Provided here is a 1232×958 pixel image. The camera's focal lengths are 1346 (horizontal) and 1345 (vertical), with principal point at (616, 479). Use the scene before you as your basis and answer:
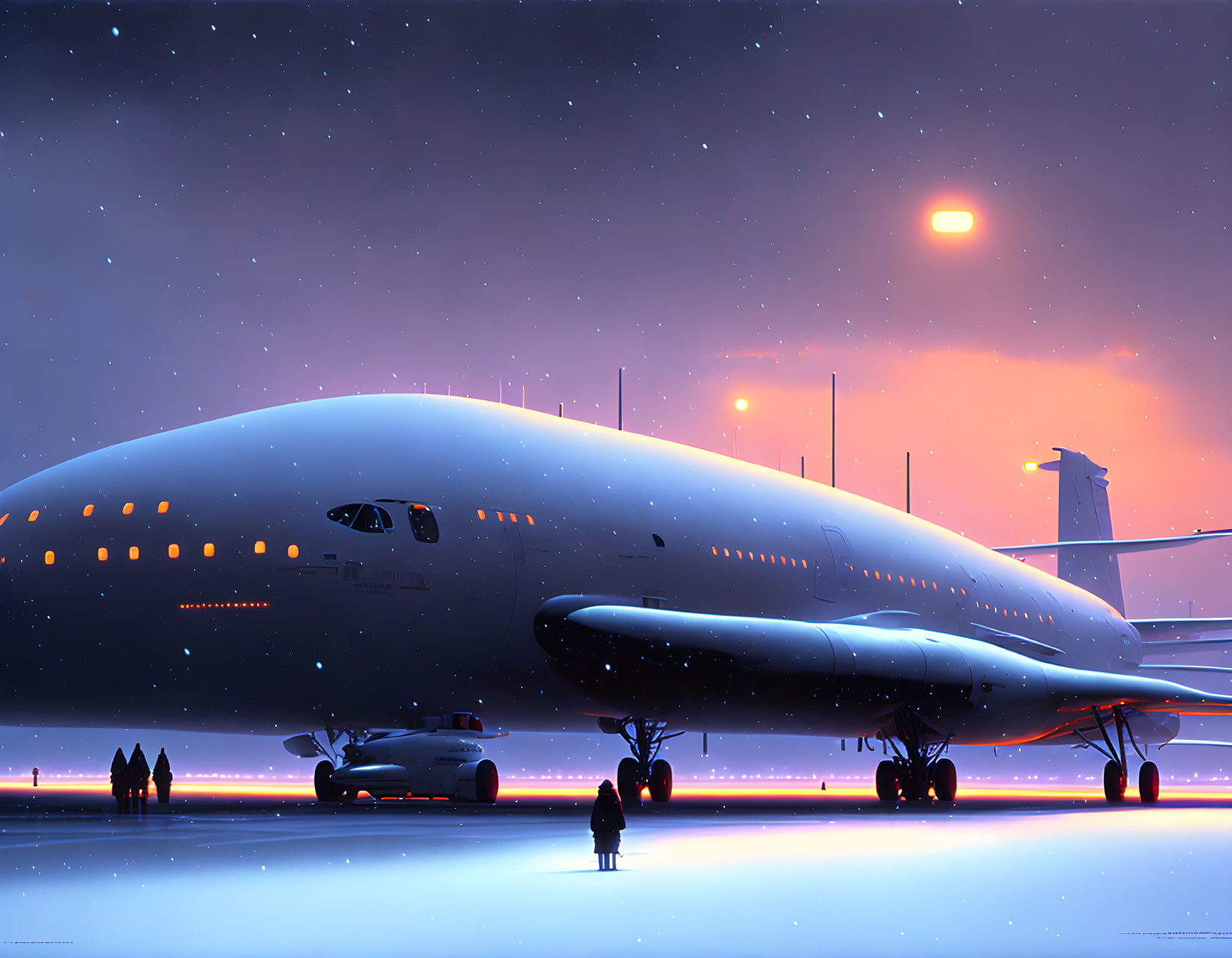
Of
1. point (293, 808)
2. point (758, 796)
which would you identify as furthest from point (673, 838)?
point (758, 796)

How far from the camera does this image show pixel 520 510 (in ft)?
63.5

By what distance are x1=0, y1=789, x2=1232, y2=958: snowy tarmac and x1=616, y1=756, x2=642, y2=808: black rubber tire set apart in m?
3.77

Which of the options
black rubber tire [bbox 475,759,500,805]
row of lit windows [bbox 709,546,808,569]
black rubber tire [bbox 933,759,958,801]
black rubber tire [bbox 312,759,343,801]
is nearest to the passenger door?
row of lit windows [bbox 709,546,808,569]

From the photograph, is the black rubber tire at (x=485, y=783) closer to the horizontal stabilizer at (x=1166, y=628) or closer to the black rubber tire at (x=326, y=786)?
the black rubber tire at (x=326, y=786)

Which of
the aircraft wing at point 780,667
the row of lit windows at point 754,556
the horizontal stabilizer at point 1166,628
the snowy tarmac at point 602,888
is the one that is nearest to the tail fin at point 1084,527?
the horizontal stabilizer at point 1166,628

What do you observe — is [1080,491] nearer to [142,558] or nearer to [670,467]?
[670,467]

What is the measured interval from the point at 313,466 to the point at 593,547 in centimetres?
424

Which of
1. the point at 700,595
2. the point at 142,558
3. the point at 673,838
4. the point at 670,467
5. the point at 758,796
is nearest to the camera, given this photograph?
the point at 673,838

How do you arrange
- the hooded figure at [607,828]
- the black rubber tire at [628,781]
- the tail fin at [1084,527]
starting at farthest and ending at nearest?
the tail fin at [1084,527], the black rubber tire at [628,781], the hooded figure at [607,828]

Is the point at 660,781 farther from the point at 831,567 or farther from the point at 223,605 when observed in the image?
the point at 223,605

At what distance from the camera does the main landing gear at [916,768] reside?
2242cm

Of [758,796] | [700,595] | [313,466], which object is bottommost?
[758,796]

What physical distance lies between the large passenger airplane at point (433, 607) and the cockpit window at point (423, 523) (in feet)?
0.10

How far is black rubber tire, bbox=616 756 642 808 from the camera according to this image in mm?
20744
